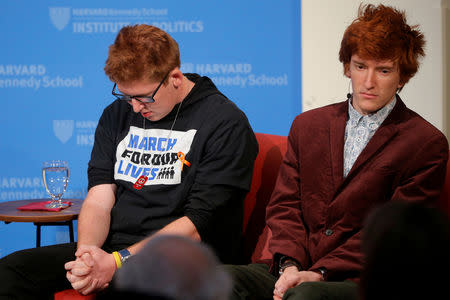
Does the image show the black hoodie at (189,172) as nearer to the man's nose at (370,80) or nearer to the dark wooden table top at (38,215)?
the dark wooden table top at (38,215)

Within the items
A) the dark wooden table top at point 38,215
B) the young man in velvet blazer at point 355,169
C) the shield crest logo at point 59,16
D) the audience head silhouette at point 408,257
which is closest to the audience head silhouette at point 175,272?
the audience head silhouette at point 408,257

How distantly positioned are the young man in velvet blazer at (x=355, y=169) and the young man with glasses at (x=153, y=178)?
25cm

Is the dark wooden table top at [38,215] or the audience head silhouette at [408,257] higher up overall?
the audience head silhouette at [408,257]

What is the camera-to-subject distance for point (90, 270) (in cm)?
203

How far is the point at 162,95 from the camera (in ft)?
7.55

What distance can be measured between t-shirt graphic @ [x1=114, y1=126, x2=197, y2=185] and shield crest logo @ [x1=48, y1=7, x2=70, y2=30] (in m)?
1.87

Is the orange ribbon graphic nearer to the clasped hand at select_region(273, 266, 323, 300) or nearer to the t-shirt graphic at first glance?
the t-shirt graphic

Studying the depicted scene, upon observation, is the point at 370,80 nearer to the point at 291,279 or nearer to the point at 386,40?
the point at 386,40

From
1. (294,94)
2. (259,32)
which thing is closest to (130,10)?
(259,32)

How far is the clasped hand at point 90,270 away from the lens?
2020mm

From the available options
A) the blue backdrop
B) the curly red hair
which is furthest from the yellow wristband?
the blue backdrop

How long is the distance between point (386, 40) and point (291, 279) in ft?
3.14

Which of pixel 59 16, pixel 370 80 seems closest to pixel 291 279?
pixel 370 80

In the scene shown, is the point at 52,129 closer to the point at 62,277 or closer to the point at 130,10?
the point at 130,10
